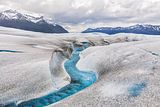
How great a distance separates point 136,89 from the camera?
11.5 meters

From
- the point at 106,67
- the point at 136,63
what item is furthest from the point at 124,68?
the point at 106,67

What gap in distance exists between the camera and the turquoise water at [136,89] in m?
11.0

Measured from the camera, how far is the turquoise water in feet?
36.2

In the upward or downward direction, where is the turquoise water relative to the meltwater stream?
upward

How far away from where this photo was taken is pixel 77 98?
11.4m

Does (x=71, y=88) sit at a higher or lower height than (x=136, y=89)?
lower

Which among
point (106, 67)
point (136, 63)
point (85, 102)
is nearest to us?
point (85, 102)

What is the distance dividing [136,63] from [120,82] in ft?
11.0

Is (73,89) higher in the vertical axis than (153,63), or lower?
lower

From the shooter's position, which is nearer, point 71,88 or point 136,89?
point 136,89

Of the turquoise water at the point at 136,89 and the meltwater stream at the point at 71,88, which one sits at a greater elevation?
the turquoise water at the point at 136,89

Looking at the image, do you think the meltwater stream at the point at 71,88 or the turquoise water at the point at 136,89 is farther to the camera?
the meltwater stream at the point at 71,88

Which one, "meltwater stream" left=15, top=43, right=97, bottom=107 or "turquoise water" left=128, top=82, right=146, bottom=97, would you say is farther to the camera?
"meltwater stream" left=15, top=43, right=97, bottom=107

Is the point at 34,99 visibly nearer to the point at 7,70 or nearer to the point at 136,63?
the point at 7,70
